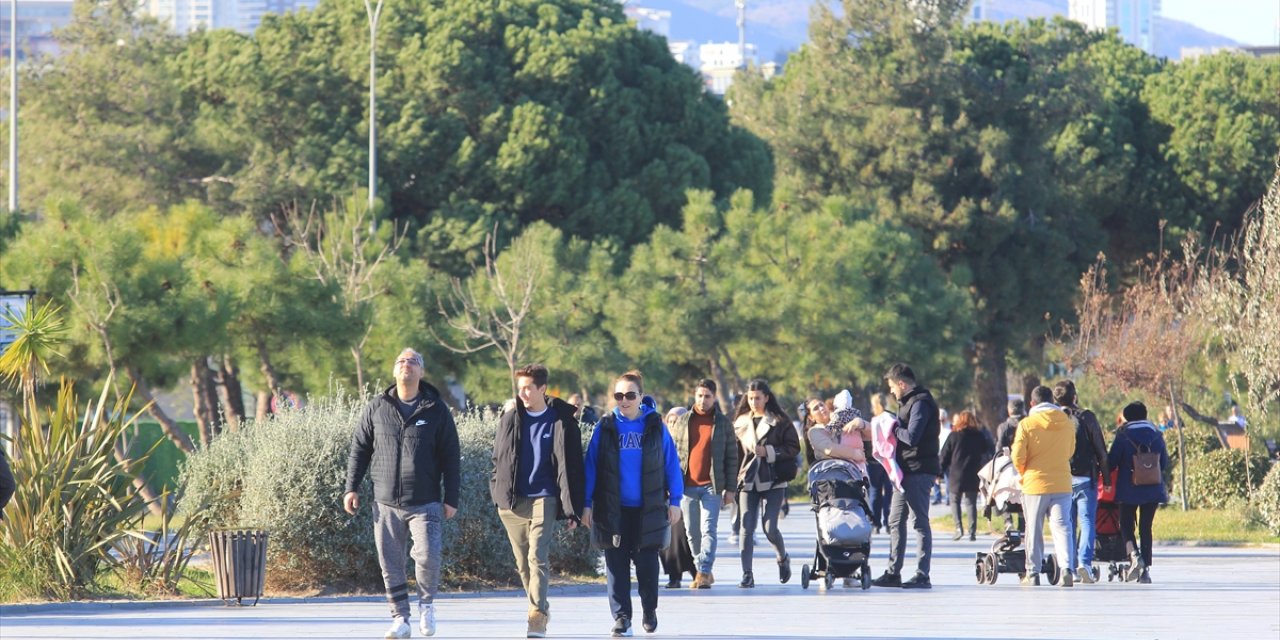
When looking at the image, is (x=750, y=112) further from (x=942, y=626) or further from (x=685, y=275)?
(x=942, y=626)

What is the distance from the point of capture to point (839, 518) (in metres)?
14.8

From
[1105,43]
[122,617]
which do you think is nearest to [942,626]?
[122,617]

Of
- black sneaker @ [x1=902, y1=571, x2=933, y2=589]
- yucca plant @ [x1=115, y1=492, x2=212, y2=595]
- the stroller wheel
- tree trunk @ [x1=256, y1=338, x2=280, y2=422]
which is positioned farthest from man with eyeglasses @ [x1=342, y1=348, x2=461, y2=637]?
tree trunk @ [x1=256, y1=338, x2=280, y2=422]

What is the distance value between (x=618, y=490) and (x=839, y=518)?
3.50 metres

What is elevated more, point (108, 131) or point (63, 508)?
point (108, 131)

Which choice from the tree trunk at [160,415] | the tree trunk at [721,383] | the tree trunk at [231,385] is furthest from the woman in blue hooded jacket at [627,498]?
the tree trunk at [721,383]

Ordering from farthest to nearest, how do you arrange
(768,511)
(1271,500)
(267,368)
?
(267,368), (1271,500), (768,511)

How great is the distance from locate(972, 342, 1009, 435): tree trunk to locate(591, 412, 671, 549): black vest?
38562 millimetres

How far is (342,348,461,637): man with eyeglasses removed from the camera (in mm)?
11492

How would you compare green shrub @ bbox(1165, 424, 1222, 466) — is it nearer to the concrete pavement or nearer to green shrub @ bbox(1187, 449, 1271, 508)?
green shrub @ bbox(1187, 449, 1271, 508)

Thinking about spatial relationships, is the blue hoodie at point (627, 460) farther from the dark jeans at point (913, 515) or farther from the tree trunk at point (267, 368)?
the tree trunk at point (267, 368)

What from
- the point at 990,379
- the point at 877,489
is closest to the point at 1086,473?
the point at 877,489

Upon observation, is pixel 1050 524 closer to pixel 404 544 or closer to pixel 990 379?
pixel 404 544

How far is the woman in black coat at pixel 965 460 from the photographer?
23547 mm
